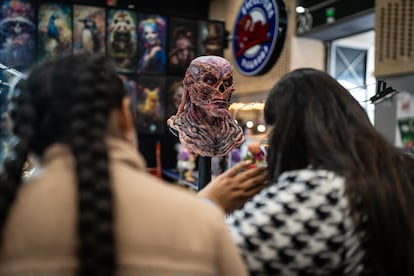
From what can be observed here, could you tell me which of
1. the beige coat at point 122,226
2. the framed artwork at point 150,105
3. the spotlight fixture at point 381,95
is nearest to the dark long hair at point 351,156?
the beige coat at point 122,226

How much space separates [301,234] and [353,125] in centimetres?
33

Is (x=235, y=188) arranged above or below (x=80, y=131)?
below

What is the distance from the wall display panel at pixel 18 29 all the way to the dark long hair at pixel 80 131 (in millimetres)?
4121

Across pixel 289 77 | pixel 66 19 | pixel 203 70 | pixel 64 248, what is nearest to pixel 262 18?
pixel 66 19

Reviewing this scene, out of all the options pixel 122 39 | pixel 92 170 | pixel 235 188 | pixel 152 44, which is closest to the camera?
pixel 92 170

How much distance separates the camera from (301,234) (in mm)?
951

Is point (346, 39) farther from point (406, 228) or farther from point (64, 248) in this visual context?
point (64, 248)

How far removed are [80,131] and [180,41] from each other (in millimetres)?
4995

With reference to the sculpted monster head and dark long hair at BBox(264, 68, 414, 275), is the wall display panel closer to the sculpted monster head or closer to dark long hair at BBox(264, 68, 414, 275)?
the sculpted monster head

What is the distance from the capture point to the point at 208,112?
2.10 metres

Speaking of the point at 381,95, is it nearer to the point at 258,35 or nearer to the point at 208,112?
the point at 208,112

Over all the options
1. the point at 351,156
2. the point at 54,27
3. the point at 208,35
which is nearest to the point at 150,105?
the point at 208,35

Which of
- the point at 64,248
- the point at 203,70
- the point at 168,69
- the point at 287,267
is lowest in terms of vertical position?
the point at 287,267

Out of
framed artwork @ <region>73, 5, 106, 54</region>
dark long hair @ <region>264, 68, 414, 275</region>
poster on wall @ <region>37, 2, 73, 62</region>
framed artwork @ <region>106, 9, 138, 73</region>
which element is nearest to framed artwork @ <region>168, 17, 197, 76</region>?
framed artwork @ <region>106, 9, 138, 73</region>
